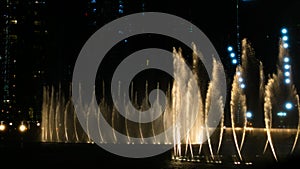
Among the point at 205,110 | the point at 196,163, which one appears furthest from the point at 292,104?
the point at 196,163

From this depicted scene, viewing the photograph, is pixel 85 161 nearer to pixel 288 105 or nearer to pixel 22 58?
pixel 288 105

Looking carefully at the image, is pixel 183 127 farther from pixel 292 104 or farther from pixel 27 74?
pixel 27 74

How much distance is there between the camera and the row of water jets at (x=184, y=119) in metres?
28.5

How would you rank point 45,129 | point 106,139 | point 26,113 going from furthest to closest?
point 26,113
point 45,129
point 106,139

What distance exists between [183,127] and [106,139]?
11.3m

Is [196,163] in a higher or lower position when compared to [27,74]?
lower

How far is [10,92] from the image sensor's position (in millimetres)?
62438

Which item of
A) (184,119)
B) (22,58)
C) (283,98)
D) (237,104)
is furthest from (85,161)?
(22,58)

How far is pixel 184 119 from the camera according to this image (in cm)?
2912

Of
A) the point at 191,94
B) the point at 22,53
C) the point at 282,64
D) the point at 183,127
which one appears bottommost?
the point at 183,127

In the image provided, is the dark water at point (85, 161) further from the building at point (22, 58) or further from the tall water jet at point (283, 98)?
the building at point (22, 58)

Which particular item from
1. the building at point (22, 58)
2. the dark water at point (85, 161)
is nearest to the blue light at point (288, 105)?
the dark water at point (85, 161)

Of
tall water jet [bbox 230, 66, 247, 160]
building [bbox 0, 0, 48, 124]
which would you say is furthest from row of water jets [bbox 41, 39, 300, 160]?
building [bbox 0, 0, 48, 124]

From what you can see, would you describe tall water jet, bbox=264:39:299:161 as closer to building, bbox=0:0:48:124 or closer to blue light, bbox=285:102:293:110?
blue light, bbox=285:102:293:110
